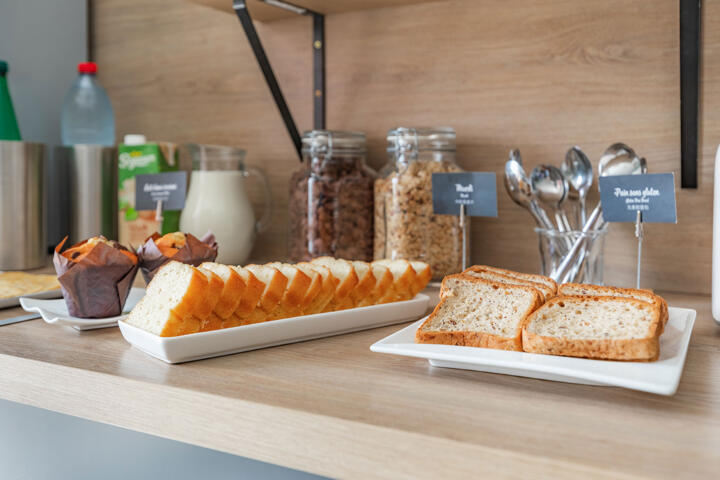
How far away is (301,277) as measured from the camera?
814 mm

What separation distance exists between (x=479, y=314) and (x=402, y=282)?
7.9 inches

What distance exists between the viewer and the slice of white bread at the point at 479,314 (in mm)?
681

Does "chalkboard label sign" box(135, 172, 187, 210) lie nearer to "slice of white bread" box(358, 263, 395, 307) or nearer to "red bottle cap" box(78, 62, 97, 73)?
"red bottle cap" box(78, 62, 97, 73)

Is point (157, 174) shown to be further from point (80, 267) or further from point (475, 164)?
point (475, 164)

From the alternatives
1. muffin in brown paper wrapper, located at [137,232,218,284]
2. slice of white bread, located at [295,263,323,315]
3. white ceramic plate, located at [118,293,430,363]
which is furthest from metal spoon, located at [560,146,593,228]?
muffin in brown paper wrapper, located at [137,232,218,284]

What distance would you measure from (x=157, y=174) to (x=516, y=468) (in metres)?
1.01

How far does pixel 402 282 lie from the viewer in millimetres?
921

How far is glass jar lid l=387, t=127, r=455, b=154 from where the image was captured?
118cm

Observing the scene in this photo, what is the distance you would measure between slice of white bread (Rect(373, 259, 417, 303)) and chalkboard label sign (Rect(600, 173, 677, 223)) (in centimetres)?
31

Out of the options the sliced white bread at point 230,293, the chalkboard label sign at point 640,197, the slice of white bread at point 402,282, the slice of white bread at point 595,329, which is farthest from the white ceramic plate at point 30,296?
the chalkboard label sign at point 640,197

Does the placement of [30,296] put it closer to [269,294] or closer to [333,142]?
[269,294]

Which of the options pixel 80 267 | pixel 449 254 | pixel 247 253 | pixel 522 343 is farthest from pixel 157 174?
pixel 522 343

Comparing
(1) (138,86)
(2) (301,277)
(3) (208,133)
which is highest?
(1) (138,86)

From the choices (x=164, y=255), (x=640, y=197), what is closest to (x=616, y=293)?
(x=640, y=197)
